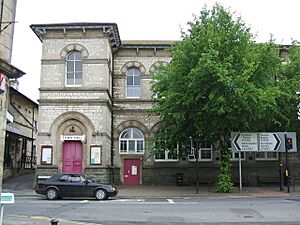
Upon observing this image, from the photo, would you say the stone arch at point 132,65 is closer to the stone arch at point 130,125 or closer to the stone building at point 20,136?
the stone arch at point 130,125

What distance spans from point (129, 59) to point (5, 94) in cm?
2342

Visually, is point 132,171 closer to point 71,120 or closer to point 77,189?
point 71,120

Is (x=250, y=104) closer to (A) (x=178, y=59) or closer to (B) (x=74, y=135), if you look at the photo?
(A) (x=178, y=59)

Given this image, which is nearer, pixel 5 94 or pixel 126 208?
pixel 5 94

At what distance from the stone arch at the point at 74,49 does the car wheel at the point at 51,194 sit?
1096 cm

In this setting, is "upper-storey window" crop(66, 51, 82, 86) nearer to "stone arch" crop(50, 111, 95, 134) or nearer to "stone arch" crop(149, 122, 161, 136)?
"stone arch" crop(50, 111, 95, 134)

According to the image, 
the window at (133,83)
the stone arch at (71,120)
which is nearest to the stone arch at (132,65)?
the window at (133,83)

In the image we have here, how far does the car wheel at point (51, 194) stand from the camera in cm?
2150

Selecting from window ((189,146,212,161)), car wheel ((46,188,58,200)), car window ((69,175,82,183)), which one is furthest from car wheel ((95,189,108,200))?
window ((189,146,212,161))

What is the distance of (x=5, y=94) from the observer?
9.72m

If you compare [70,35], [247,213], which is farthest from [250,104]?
[70,35]

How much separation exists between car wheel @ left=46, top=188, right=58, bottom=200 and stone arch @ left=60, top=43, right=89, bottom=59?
10963 millimetres

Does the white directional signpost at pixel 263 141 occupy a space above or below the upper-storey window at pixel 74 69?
below

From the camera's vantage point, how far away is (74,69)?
2917 centimetres
